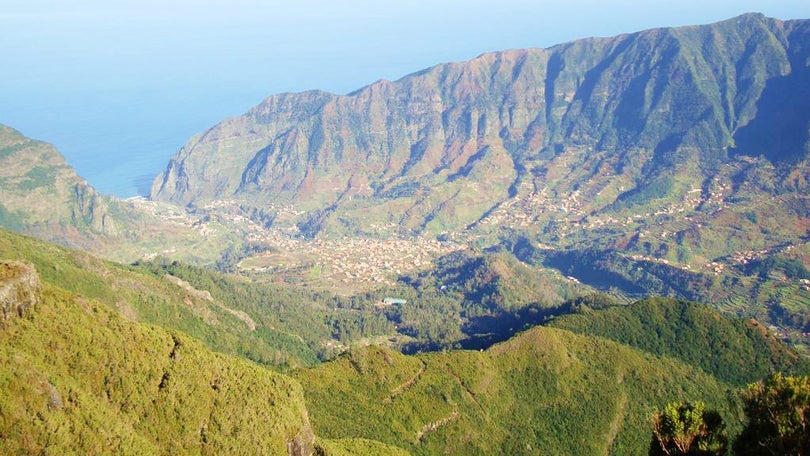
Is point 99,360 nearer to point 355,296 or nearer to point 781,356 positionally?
point 781,356

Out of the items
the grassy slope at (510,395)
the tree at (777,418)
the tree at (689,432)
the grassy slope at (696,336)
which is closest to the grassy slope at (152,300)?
the grassy slope at (510,395)

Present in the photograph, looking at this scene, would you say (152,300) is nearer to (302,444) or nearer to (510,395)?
(510,395)

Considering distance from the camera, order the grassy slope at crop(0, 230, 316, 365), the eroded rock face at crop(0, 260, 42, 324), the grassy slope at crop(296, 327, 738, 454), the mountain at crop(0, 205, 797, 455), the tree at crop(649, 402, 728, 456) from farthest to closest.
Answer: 1. the grassy slope at crop(0, 230, 316, 365)
2. the grassy slope at crop(296, 327, 738, 454)
3. the eroded rock face at crop(0, 260, 42, 324)
4. the mountain at crop(0, 205, 797, 455)
5. the tree at crop(649, 402, 728, 456)

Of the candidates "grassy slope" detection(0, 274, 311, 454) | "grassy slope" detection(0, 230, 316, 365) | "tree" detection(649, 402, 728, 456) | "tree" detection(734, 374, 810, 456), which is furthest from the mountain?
"tree" detection(734, 374, 810, 456)

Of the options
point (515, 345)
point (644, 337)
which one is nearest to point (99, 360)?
point (515, 345)

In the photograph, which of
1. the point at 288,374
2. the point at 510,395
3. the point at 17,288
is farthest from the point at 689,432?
the point at 288,374

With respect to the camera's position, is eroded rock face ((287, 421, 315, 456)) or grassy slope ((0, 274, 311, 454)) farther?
eroded rock face ((287, 421, 315, 456))

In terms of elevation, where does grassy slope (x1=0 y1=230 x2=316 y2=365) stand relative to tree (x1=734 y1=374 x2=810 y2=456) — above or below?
below

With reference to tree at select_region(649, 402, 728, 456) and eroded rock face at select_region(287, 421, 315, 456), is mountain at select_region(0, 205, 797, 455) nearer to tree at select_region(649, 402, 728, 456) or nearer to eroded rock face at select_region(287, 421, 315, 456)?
eroded rock face at select_region(287, 421, 315, 456)

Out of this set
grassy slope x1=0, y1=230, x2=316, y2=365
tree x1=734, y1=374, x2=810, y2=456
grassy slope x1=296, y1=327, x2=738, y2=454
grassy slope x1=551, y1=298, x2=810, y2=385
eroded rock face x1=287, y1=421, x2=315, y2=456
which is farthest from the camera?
grassy slope x1=551, y1=298, x2=810, y2=385
